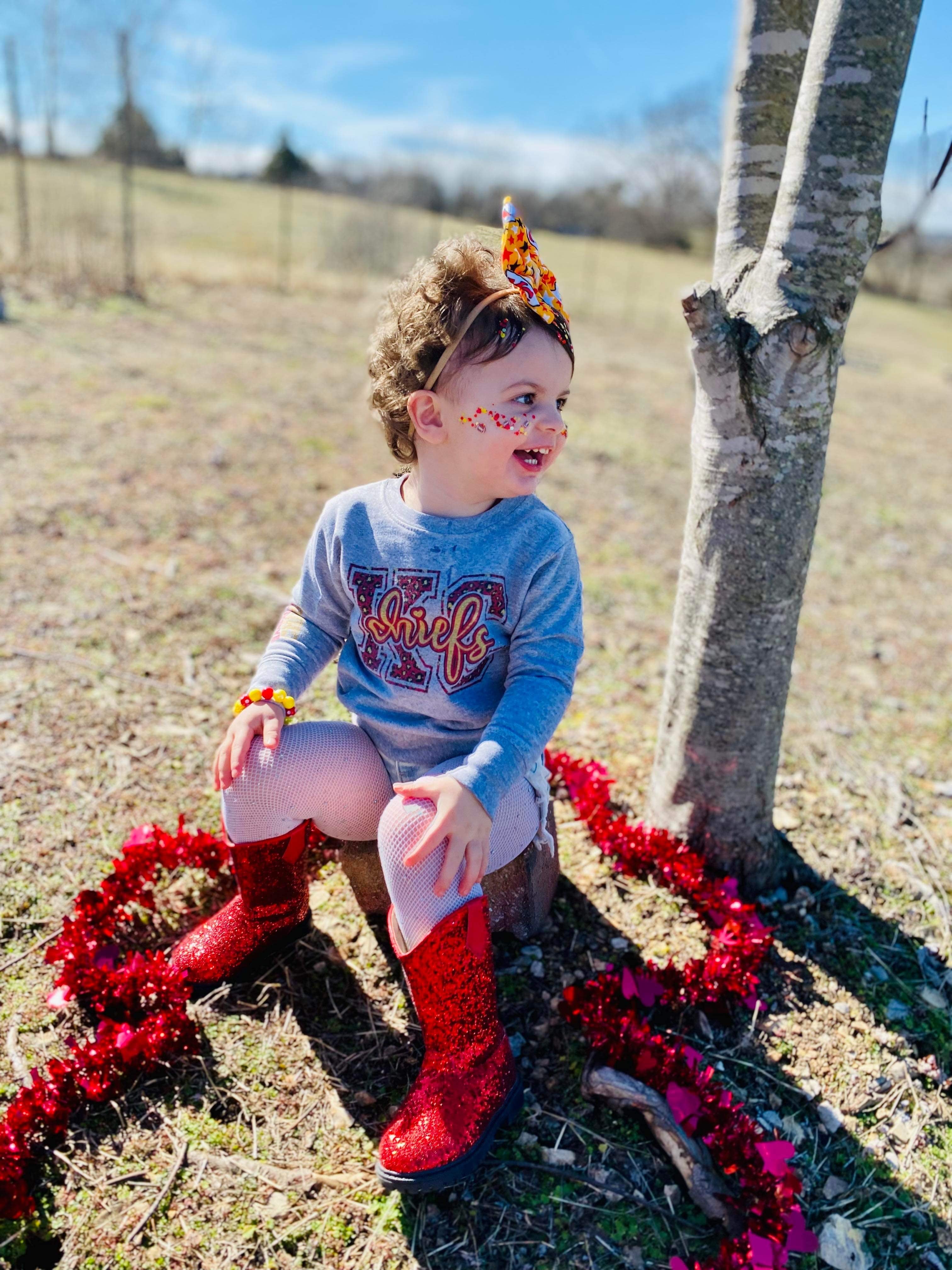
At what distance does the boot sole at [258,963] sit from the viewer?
2.20m

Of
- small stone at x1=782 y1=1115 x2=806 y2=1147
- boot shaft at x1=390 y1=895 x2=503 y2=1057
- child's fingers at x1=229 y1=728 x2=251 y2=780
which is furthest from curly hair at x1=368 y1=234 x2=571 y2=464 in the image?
small stone at x1=782 y1=1115 x2=806 y2=1147

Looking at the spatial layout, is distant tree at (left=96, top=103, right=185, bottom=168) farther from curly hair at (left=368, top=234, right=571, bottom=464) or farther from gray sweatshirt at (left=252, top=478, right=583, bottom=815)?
gray sweatshirt at (left=252, top=478, right=583, bottom=815)

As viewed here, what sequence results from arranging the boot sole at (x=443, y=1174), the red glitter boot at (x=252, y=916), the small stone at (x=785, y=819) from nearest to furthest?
the boot sole at (x=443, y=1174), the red glitter boot at (x=252, y=916), the small stone at (x=785, y=819)

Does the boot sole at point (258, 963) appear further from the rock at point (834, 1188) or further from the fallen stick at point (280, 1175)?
the rock at point (834, 1188)

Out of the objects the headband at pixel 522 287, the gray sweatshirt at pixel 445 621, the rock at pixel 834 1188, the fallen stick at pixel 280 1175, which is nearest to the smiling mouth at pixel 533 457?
the gray sweatshirt at pixel 445 621

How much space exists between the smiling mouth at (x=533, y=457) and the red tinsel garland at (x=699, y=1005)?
47.5 inches

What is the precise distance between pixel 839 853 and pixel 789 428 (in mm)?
1398

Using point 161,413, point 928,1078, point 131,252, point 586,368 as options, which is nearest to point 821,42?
point 928,1078

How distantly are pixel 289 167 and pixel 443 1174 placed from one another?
34.7 metres

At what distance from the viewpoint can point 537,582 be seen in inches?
79.2

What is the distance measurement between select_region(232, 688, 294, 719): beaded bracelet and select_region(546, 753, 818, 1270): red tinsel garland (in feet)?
3.07

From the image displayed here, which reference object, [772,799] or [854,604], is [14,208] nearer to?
[854,604]

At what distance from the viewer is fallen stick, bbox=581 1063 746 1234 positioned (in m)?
1.79

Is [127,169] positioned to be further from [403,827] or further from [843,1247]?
[843,1247]
